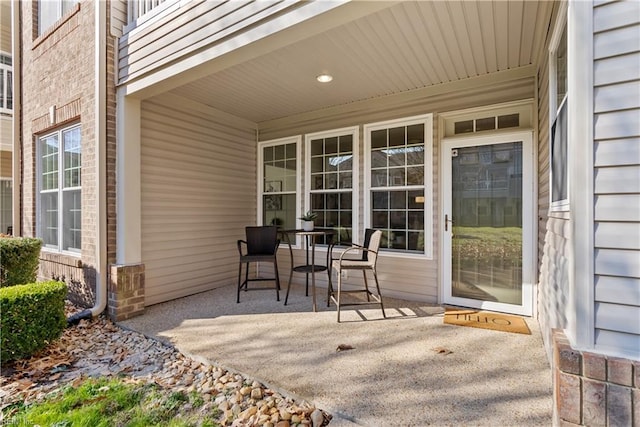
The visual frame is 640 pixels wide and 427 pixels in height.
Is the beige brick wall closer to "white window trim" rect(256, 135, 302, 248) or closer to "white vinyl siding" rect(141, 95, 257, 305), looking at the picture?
"white vinyl siding" rect(141, 95, 257, 305)

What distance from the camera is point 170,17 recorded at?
10.5 feet

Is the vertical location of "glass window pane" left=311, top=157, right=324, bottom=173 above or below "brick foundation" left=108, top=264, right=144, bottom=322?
above

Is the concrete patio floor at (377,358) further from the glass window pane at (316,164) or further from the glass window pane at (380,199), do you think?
the glass window pane at (316,164)

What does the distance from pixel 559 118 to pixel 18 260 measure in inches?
217

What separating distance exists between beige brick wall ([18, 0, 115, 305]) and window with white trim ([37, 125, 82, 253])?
4.7 inches

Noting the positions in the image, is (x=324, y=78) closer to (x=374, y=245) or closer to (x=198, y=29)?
(x=198, y=29)

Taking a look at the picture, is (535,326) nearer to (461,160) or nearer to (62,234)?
(461,160)

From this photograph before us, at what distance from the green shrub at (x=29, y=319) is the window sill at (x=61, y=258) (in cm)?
111

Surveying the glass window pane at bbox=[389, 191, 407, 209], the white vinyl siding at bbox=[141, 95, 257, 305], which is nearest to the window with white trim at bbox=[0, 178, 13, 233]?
the white vinyl siding at bbox=[141, 95, 257, 305]

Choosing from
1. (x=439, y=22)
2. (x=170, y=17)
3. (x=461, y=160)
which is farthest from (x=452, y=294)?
(x=170, y=17)

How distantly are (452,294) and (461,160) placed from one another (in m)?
1.59

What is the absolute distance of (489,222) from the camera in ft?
12.2

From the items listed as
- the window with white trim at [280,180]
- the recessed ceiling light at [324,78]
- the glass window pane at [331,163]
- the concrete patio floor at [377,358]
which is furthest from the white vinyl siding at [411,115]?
the recessed ceiling light at [324,78]

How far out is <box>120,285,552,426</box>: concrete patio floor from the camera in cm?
189
